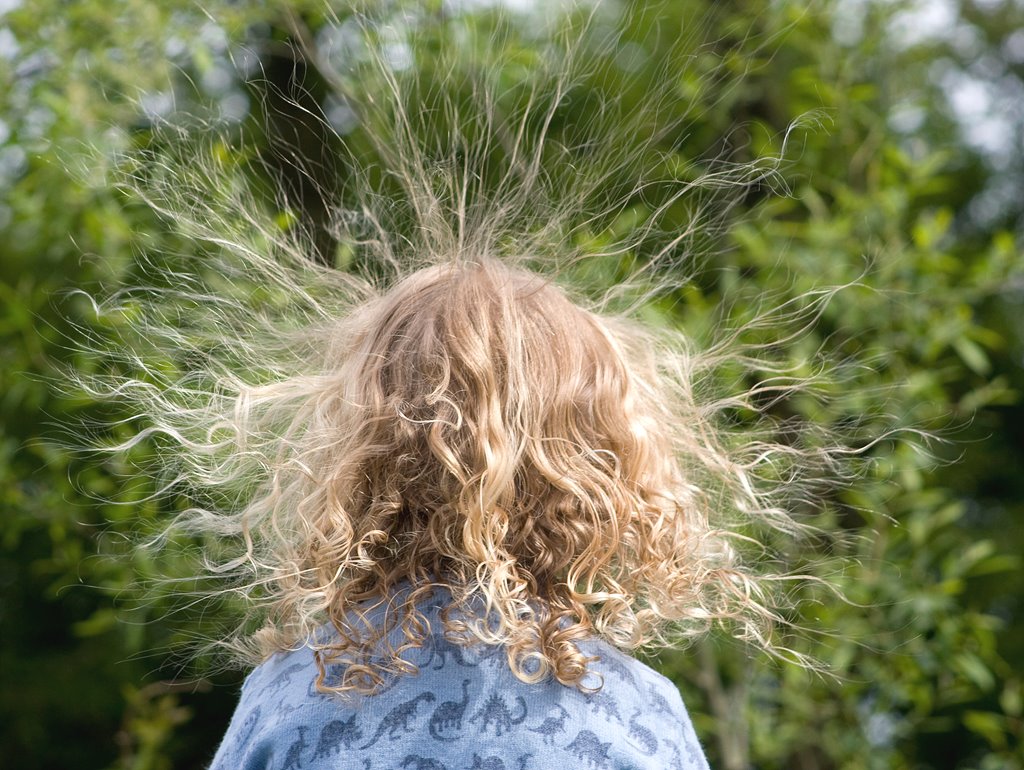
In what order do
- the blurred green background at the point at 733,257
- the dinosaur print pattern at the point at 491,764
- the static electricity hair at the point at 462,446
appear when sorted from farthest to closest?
1. the blurred green background at the point at 733,257
2. the static electricity hair at the point at 462,446
3. the dinosaur print pattern at the point at 491,764

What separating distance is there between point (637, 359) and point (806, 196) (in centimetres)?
102

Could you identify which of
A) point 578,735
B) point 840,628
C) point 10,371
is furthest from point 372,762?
point 10,371

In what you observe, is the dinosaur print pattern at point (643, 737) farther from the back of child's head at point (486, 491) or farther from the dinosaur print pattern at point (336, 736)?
the dinosaur print pattern at point (336, 736)

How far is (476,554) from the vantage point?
3.73 feet

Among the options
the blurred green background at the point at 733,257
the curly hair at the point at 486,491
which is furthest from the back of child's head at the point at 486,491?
the blurred green background at the point at 733,257

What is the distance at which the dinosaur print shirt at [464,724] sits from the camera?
1.06 metres

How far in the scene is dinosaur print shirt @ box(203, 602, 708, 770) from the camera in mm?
1063

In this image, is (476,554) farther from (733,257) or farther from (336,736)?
(733,257)

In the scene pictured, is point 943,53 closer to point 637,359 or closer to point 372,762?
point 637,359

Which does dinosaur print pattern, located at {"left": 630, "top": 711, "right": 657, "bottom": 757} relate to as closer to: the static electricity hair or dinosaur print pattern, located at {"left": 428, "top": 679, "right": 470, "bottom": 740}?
the static electricity hair

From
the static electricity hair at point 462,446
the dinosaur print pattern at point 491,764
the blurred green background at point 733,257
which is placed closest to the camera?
the dinosaur print pattern at point 491,764

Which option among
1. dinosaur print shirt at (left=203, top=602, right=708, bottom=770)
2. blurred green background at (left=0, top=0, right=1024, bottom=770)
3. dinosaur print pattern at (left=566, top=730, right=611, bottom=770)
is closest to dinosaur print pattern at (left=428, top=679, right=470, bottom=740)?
dinosaur print shirt at (left=203, top=602, right=708, bottom=770)

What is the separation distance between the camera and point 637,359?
1.49 m

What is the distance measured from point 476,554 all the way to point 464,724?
0.58 ft
